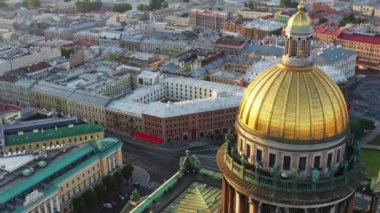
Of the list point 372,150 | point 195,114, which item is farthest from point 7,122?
point 372,150

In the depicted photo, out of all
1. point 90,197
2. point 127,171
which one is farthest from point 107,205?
point 127,171

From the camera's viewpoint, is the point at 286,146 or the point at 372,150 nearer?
the point at 286,146

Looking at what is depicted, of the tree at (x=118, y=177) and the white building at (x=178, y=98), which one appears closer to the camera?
the tree at (x=118, y=177)

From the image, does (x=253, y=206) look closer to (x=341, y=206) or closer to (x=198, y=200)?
(x=341, y=206)

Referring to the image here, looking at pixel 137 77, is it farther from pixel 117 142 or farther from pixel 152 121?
pixel 117 142

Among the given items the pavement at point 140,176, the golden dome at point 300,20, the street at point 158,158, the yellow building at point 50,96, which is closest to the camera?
the golden dome at point 300,20

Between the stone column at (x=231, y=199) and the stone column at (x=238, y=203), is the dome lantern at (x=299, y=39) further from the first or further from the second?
the stone column at (x=231, y=199)

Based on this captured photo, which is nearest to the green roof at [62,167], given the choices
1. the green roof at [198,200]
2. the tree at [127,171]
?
the tree at [127,171]
